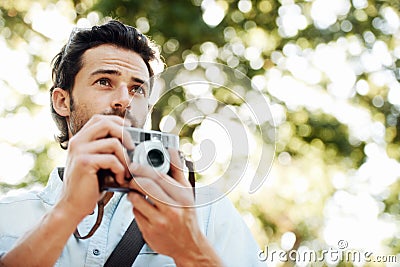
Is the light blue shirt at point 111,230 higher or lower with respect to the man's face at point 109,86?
lower

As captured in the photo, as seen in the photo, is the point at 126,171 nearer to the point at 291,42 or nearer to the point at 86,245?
the point at 86,245

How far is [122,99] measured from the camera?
6.64 ft

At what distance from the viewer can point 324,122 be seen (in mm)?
6211

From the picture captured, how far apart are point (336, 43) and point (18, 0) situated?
3.11 metres

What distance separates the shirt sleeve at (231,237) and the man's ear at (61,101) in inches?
27.5

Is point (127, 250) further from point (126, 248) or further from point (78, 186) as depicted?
point (78, 186)

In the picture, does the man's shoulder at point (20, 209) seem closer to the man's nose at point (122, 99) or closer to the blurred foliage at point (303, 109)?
the man's nose at point (122, 99)

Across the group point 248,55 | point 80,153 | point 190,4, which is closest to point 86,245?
point 80,153

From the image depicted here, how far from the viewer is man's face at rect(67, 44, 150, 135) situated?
2020 mm

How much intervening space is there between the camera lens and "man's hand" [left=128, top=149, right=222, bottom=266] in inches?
0.8

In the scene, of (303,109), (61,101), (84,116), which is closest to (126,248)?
(84,116)

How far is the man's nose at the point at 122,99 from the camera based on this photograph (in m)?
2.01

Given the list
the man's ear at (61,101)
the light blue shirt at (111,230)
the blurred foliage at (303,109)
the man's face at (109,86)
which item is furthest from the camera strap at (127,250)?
the blurred foliage at (303,109)

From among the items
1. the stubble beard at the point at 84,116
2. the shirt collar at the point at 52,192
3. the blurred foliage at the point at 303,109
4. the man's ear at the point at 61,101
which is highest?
the blurred foliage at the point at 303,109
